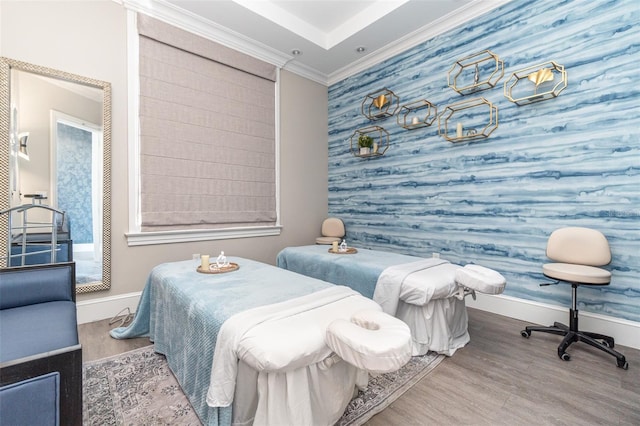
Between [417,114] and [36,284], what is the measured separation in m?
3.65

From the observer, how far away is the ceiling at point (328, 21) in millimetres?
2855

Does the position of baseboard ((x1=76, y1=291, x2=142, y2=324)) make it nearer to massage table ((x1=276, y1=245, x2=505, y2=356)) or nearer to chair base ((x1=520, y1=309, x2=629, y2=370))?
massage table ((x1=276, y1=245, x2=505, y2=356))

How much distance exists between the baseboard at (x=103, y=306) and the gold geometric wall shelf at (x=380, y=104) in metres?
3.45

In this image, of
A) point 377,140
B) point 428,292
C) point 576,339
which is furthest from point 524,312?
point 377,140

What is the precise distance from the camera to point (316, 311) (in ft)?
4.53

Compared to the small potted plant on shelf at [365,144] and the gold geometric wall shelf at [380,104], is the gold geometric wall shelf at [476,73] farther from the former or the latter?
the small potted plant on shelf at [365,144]

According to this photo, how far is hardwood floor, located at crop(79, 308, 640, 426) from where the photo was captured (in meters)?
1.39

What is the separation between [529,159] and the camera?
8.35 feet

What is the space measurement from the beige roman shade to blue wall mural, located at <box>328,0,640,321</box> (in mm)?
1568

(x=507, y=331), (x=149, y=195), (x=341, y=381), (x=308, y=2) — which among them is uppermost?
(x=308, y=2)

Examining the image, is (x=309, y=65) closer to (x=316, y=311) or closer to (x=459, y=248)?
(x=459, y=248)

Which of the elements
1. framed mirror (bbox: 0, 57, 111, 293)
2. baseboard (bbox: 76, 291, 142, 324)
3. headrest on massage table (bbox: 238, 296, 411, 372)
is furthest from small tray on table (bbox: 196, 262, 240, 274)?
baseboard (bbox: 76, 291, 142, 324)

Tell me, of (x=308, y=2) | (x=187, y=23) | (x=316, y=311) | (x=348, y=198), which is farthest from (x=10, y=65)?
(x=348, y=198)

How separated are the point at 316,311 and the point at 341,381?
13.0 inches
